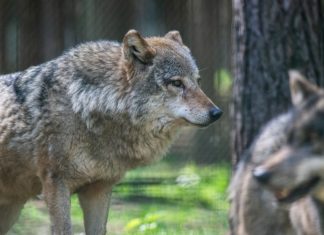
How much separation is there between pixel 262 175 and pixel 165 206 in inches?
199

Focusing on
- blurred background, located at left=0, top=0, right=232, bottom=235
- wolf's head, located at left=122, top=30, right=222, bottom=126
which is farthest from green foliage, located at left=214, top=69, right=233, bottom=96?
wolf's head, located at left=122, top=30, right=222, bottom=126

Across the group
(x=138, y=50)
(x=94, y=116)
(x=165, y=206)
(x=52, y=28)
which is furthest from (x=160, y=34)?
(x=94, y=116)

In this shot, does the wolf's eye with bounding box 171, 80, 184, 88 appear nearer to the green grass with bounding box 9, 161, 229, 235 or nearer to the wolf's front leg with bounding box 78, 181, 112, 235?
the wolf's front leg with bounding box 78, 181, 112, 235

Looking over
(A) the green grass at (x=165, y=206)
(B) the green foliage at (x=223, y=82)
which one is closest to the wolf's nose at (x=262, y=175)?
(A) the green grass at (x=165, y=206)

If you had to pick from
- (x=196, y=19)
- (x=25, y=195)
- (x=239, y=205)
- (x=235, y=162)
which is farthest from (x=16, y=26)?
(x=239, y=205)

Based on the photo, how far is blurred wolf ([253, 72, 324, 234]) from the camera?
473cm

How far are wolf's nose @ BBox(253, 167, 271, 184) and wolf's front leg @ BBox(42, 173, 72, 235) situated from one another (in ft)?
8.79

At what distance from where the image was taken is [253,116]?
6371 mm

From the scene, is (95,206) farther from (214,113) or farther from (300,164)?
(300,164)

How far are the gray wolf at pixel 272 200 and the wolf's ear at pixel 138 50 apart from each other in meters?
2.18

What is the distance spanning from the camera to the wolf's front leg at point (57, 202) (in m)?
7.17

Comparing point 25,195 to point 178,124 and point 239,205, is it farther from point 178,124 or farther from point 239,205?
point 239,205

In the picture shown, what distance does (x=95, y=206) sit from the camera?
299 inches

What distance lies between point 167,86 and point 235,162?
1059 millimetres
